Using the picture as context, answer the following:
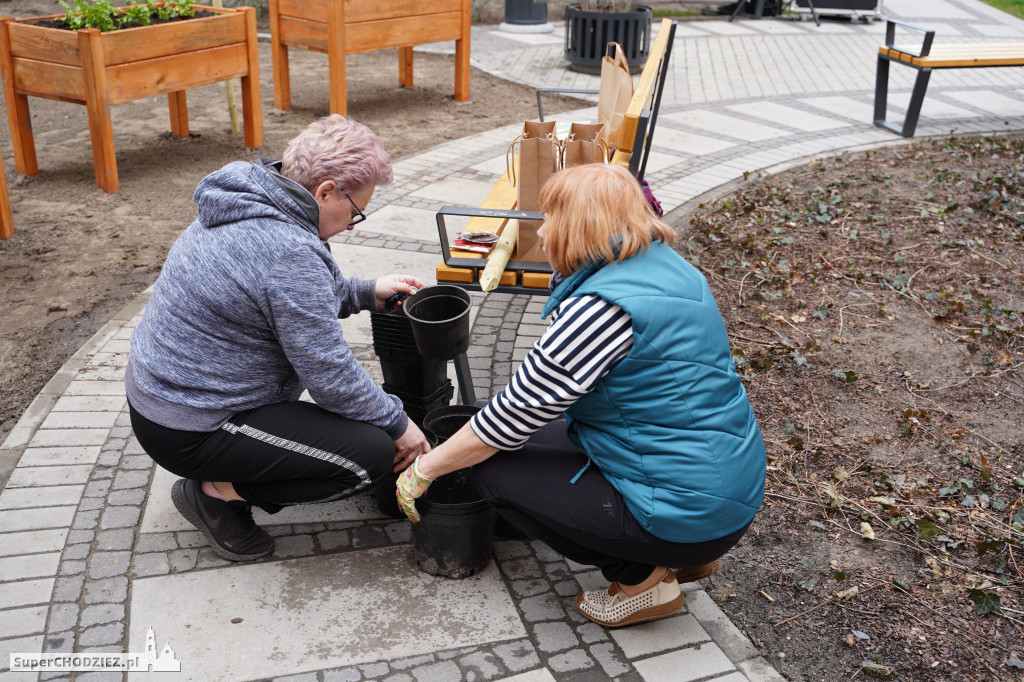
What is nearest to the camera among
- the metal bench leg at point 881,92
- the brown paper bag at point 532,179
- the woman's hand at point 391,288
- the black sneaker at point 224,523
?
the black sneaker at point 224,523

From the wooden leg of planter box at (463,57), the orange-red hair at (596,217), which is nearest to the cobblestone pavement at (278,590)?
the orange-red hair at (596,217)

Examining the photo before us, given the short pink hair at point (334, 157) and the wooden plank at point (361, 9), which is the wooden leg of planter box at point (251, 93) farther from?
the short pink hair at point (334, 157)

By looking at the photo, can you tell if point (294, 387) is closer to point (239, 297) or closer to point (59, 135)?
point (239, 297)

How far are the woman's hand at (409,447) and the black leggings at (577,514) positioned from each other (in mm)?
301

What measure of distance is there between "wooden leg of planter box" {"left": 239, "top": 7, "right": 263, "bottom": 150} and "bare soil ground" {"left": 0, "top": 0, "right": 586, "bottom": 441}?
13 centimetres

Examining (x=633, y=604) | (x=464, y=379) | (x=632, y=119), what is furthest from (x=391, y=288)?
(x=632, y=119)

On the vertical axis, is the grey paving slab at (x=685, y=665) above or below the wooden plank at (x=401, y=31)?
below

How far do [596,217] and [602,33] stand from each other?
26.9 feet

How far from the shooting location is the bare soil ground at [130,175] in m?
4.55

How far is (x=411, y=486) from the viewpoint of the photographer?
2.66 meters

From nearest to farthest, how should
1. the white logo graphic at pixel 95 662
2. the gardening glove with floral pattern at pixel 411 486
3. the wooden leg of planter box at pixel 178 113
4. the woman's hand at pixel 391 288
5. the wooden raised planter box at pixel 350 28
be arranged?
the white logo graphic at pixel 95 662 → the gardening glove with floral pattern at pixel 411 486 → the woman's hand at pixel 391 288 → the wooden leg of planter box at pixel 178 113 → the wooden raised planter box at pixel 350 28

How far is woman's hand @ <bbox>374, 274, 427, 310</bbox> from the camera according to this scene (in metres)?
3.15

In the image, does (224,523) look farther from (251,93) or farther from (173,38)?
(251,93)

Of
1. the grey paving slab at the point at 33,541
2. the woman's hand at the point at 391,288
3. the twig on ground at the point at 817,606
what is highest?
the woman's hand at the point at 391,288
